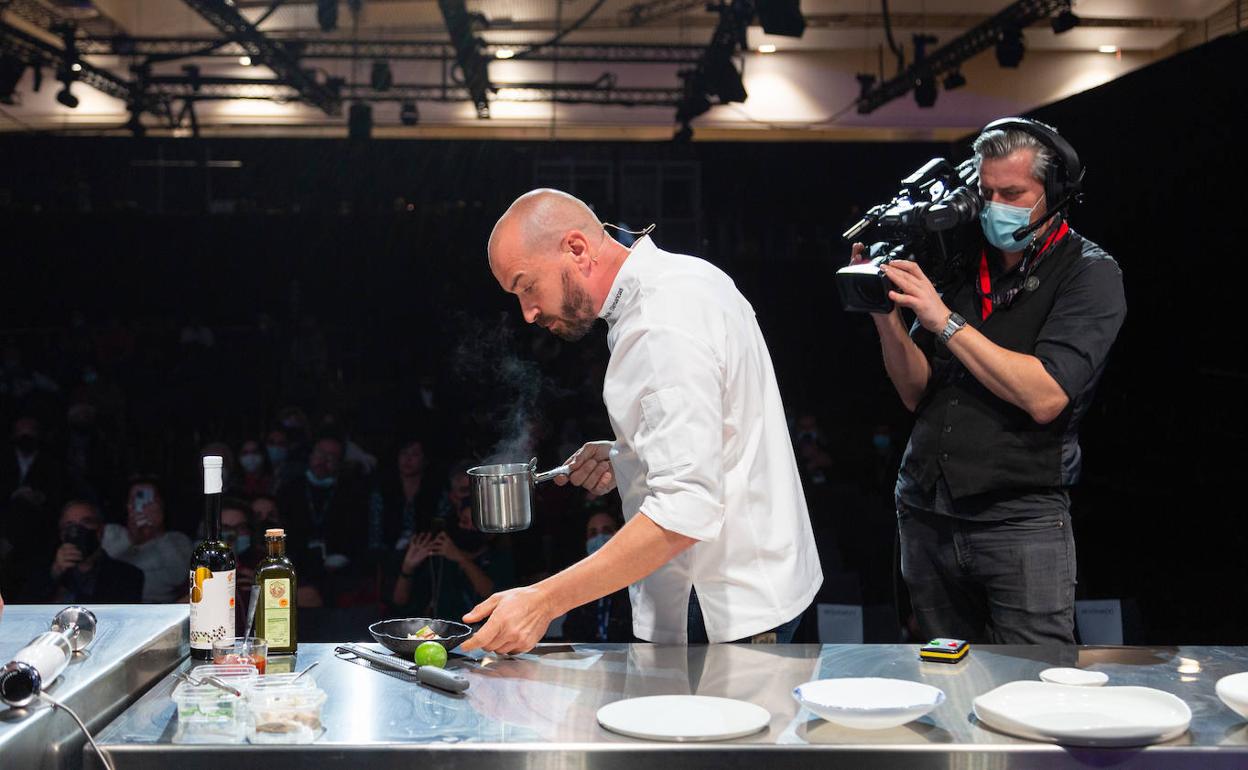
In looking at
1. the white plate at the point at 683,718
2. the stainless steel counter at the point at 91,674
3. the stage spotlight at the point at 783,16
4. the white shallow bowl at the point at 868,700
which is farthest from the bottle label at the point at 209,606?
the stage spotlight at the point at 783,16

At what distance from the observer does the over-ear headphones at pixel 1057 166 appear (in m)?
2.10

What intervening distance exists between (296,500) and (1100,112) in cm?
460

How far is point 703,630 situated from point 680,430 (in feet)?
1.40

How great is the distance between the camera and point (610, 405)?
67.6 inches

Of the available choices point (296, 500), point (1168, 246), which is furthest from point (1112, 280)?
point (296, 500)

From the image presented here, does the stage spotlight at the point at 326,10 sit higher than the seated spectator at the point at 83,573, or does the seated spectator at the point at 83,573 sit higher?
the stage spotlight at the point at 326,10

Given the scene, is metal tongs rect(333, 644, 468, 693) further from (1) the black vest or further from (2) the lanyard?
(2) the lanyard

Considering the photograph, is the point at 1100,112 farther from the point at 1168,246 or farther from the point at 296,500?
the point at 296,500

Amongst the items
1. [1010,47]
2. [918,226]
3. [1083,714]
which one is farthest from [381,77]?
[1083,714]

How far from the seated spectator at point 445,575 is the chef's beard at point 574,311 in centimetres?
291

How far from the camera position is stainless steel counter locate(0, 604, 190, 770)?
1.20m

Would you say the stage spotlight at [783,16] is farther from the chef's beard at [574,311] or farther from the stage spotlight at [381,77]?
the chef's beard at [574,311]

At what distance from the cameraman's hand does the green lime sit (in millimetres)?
1073

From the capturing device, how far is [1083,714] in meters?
1.36
